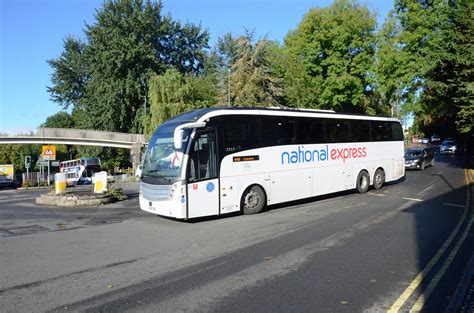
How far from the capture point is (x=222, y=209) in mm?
12148

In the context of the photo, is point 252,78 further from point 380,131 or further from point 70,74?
point 70,74

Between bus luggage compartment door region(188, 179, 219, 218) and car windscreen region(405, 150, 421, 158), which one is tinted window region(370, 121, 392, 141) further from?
car windscreen region(405, 150, 421, 158)

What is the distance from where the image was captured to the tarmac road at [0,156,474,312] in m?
5.56

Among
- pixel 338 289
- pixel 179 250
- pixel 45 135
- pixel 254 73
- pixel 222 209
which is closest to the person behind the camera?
pixel 338 289

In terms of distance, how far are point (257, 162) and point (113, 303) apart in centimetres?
817

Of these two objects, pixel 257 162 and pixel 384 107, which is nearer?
pixel 257 162

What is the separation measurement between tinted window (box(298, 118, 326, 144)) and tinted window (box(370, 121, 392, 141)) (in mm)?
3931

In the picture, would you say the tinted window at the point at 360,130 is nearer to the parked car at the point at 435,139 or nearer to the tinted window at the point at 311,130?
the tinted window at the point at 311,130

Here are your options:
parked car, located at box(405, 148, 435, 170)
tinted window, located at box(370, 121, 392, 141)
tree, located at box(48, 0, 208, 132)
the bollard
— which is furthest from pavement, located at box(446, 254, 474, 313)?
tree, located at box(48, 0, 208, 132)

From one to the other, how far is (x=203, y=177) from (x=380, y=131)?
10.6 metres

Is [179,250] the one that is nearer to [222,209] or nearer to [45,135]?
[222,209]

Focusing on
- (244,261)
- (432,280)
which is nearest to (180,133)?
(244,261)

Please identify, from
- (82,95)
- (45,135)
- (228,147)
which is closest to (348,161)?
(228,147)

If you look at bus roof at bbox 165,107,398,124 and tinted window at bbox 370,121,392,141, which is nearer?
bus roof at bbox 165,107,398,124
